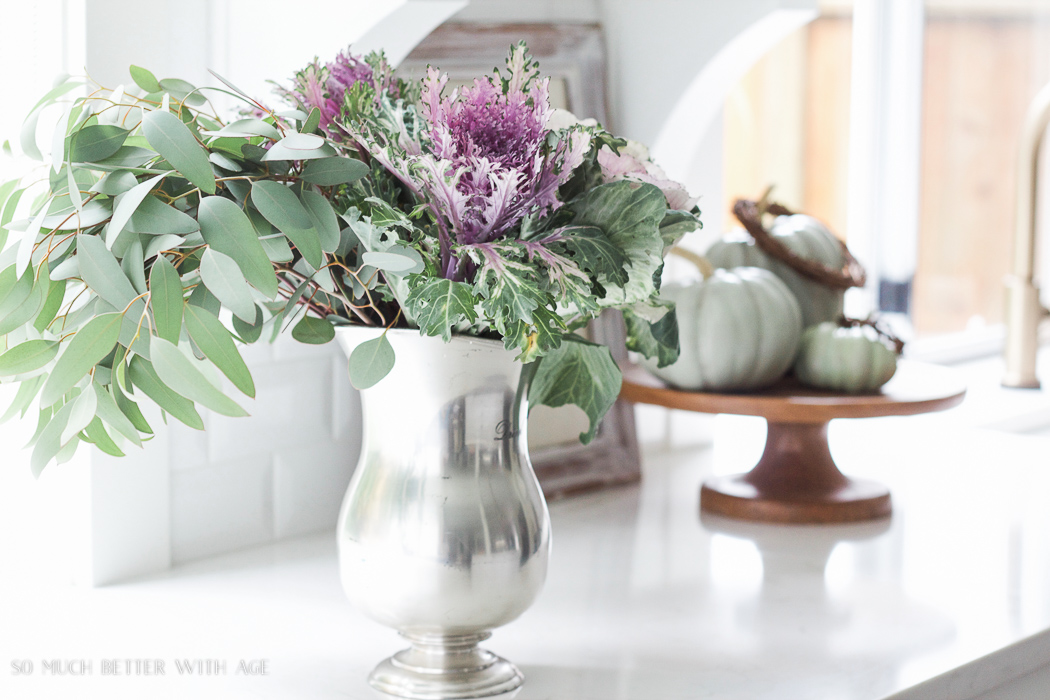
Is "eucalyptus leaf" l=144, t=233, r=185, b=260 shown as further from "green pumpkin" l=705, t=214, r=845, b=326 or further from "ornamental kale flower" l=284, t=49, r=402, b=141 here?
"green pumpkin" l=705, t=214, r=845, b=326

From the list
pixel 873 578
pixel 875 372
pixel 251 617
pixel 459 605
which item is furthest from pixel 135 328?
pixel 875 372

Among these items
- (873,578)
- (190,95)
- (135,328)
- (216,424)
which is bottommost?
(873,578)

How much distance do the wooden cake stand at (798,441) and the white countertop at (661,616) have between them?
23mm

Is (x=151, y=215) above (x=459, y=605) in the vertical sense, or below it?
above

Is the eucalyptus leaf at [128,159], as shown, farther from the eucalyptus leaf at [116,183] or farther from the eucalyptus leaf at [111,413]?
the eucalyptus leaf at [111,413]

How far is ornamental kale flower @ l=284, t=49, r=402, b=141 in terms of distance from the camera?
62 centimetres

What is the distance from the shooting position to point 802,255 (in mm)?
1181

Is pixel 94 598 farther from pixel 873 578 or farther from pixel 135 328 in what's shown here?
pixel 873 578

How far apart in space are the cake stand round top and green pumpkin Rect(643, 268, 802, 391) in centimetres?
2

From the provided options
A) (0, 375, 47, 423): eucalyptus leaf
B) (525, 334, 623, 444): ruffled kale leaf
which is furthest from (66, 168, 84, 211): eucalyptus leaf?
(525, 334, 623, 444): ruffled kale leaf

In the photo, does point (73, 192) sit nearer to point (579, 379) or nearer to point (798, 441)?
point (579, 379)

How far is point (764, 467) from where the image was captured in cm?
114

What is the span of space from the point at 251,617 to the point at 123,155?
0.41 metres

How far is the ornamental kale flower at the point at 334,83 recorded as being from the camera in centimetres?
62
